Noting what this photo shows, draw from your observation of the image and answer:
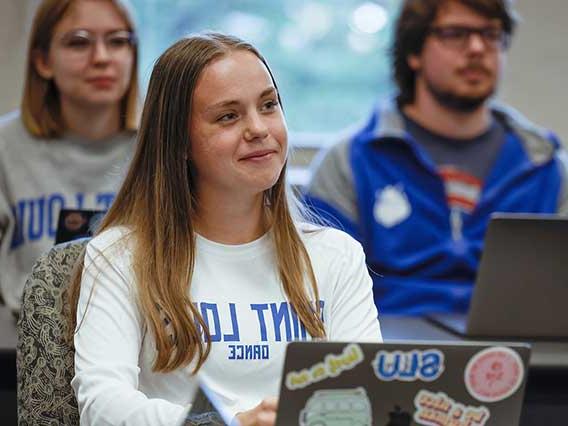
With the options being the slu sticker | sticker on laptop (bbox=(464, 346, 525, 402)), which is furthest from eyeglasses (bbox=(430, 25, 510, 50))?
sticker on laptop (bbox=(464, 346, 525, 402))

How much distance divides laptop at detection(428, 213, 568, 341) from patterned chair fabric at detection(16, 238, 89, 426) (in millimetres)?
795

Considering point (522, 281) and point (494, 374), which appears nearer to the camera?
point (494, 374)

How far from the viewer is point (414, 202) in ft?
8.92

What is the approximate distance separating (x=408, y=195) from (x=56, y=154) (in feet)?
2.96

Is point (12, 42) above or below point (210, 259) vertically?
above

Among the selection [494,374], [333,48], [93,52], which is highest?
[333,48]

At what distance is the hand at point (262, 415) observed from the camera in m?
1.21

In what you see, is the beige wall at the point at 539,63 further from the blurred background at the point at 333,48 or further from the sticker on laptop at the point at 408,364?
the sticker on laptop at the point at 408,364

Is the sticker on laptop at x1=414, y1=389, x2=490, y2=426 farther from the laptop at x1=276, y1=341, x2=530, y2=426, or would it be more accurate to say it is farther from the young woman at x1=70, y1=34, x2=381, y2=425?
the young woman at x1=70, y1=34, x2=381, y2=425

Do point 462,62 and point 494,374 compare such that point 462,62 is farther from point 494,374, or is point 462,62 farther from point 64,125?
point 494,374

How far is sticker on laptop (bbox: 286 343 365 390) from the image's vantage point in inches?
44.4

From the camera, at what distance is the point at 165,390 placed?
58.9 inches

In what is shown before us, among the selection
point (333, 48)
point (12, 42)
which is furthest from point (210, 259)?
point (333, 48)

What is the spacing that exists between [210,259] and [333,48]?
2.11 meters
